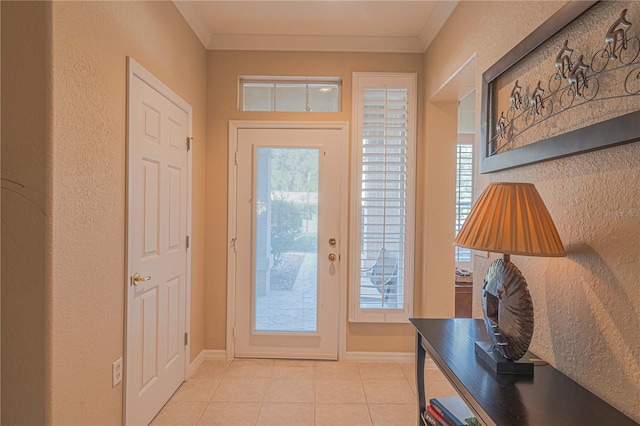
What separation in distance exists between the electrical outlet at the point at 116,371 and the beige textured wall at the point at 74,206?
3 cm

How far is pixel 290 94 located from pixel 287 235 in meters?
1.25

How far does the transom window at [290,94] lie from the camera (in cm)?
295

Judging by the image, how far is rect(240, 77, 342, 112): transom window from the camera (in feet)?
9.69

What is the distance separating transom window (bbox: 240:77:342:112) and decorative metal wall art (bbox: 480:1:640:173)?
5.13ft

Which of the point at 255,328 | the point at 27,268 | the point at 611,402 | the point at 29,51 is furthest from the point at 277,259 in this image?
the point at 611,402

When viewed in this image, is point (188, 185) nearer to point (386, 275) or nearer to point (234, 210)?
point (234, 210)

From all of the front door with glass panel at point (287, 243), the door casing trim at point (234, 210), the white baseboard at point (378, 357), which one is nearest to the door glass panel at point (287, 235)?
the front door with glass panel at point (287, 243)

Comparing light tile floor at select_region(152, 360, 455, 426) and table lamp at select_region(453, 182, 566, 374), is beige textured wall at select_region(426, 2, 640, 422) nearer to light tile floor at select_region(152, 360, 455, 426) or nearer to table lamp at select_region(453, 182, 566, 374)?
table lamp at select_region(453, 182, 566, 374)

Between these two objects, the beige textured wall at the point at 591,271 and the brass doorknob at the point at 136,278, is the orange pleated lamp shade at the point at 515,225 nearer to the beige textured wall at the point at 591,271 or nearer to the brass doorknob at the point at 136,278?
the beige textured wall at the point at 591,271

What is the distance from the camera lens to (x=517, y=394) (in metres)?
1.00

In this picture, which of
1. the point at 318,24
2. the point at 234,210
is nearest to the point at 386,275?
the point at 234,210

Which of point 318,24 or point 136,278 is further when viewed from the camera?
point 318,24

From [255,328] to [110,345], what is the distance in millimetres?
1425

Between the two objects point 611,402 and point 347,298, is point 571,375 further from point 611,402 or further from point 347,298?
point 347,298
